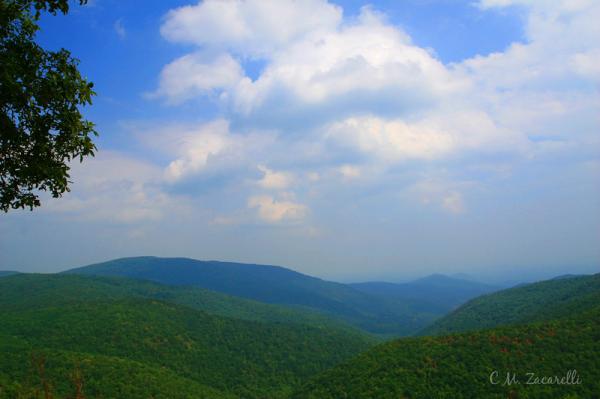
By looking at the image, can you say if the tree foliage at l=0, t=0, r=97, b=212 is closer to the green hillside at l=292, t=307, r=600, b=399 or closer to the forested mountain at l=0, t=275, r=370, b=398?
the forested mountain at l=0, t=275, r=370, b=398

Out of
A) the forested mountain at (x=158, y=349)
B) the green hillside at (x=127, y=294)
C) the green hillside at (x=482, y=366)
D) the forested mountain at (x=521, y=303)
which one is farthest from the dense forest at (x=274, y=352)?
the green hillside at (x=127, y=294)

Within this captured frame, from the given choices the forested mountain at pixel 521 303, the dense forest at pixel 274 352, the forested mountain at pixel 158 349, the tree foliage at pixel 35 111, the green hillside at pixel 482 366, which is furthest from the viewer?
the forested mountain at pixel 521 303

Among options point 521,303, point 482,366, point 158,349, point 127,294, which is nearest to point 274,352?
point 158,349

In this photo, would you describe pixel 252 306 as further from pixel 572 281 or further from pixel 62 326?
pixel 572 281

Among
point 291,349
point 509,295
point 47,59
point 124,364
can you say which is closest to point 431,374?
point 124,364

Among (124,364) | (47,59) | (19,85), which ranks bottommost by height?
(124,364)

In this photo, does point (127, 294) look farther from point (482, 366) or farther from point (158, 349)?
point (482, 366)

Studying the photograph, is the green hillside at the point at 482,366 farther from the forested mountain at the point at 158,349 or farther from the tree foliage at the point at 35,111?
the tree foliage at the point at 35,111
